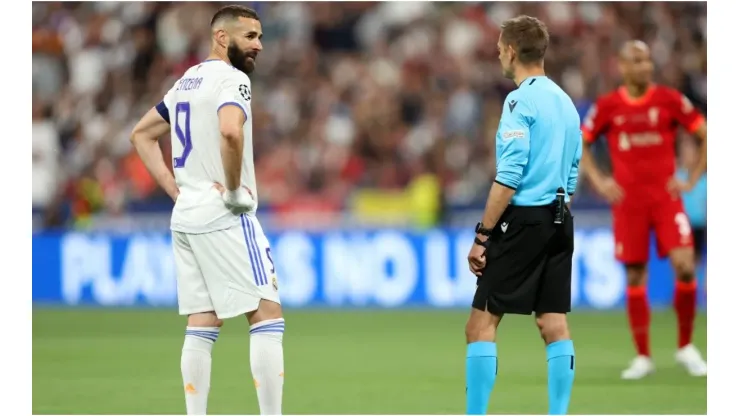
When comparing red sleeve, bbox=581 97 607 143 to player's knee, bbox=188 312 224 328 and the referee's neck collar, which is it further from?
player's knee, bbox=188 312 224 328

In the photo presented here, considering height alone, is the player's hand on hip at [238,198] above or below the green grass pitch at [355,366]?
above

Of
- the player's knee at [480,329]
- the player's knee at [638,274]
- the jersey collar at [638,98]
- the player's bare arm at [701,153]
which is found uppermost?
the jersey collar at [638,98]

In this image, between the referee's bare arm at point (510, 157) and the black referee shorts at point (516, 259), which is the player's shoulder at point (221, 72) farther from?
the black referee shorts at point (516, 259)

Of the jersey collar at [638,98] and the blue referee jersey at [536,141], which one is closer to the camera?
the blue referee jersey at [536,141]

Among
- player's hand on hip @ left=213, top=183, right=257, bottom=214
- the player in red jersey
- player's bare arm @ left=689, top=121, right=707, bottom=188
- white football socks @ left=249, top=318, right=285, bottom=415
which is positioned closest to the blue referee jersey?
player's hand on hip @ left=213, top=183, right=257, bottom=214

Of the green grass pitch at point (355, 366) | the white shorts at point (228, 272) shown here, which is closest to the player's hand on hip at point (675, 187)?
the green grass pitch at point (355, 366)

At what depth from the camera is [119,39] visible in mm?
20656

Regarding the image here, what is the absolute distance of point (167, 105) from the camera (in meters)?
6.35

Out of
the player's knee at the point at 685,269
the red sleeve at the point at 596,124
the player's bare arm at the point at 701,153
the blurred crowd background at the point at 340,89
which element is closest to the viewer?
the player's knee at the point at 685,269

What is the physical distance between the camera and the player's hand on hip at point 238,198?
6043 mm

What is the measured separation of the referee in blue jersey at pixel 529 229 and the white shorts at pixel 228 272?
42.0 inches

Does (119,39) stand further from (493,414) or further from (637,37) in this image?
(493,414)

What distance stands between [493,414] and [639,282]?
258 cm
